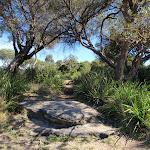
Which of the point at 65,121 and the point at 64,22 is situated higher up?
the point at 64,22

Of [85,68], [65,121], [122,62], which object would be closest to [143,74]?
[122,62]

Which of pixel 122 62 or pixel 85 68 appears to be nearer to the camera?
pixel 122 62

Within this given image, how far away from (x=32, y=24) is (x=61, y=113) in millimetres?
5135

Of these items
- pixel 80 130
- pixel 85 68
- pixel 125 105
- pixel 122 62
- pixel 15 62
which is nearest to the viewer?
pixel 80 130

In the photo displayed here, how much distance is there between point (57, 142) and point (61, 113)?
123 cm

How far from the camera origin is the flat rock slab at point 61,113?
14.8 feet

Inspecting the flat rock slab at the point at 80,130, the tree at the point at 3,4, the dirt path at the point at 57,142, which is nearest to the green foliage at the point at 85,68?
the flat rock slab at the point at 80,130

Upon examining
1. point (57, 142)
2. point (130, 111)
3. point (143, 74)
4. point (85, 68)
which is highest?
point (85, 68)

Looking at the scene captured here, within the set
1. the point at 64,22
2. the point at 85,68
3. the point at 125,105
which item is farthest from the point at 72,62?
the point at 125,105

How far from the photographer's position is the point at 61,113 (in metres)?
4.79

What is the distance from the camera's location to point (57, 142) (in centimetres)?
363

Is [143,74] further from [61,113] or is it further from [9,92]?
[9,92]

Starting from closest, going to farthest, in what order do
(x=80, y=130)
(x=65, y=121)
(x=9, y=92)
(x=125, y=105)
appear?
1. (x=80, y=130)
2. (x=125, y=105)
3. (x=65, y=121)
4. (x=9, y=92)

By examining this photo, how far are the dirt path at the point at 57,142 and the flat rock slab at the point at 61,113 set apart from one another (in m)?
0.67
